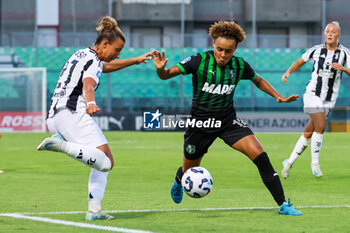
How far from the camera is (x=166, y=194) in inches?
374

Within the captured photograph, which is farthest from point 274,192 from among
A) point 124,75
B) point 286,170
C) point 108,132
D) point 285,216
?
point 124,75

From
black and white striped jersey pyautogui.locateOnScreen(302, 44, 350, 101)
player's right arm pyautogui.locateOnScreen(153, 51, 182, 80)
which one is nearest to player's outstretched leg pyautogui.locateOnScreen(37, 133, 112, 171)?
player's right arm pyautogui.locateOnScreen(153, 51, 182, 80)

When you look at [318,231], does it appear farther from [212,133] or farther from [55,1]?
[55,1]

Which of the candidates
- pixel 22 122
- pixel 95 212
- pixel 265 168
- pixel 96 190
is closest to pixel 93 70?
pixel 96 190

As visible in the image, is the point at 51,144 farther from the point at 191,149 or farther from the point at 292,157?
the point at 292,157

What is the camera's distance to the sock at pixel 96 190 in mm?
6957

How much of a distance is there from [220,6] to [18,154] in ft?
74.8

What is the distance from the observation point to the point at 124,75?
3209 cm

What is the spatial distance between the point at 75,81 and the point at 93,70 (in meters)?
0.22

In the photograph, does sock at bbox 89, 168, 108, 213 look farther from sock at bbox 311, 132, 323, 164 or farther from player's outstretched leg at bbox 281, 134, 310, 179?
sock at bbox 311, 132, 323, 164

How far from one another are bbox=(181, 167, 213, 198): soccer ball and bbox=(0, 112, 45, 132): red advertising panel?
21950 millimetres

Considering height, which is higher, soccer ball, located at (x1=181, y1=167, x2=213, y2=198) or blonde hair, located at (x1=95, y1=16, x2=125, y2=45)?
blonde hair, located at (x1=95, y1=16, x2=125, y2=45)

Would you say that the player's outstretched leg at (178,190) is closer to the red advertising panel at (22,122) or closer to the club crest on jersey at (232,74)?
the club crest on jersey at (232,74)

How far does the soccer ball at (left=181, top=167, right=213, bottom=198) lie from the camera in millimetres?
7555
